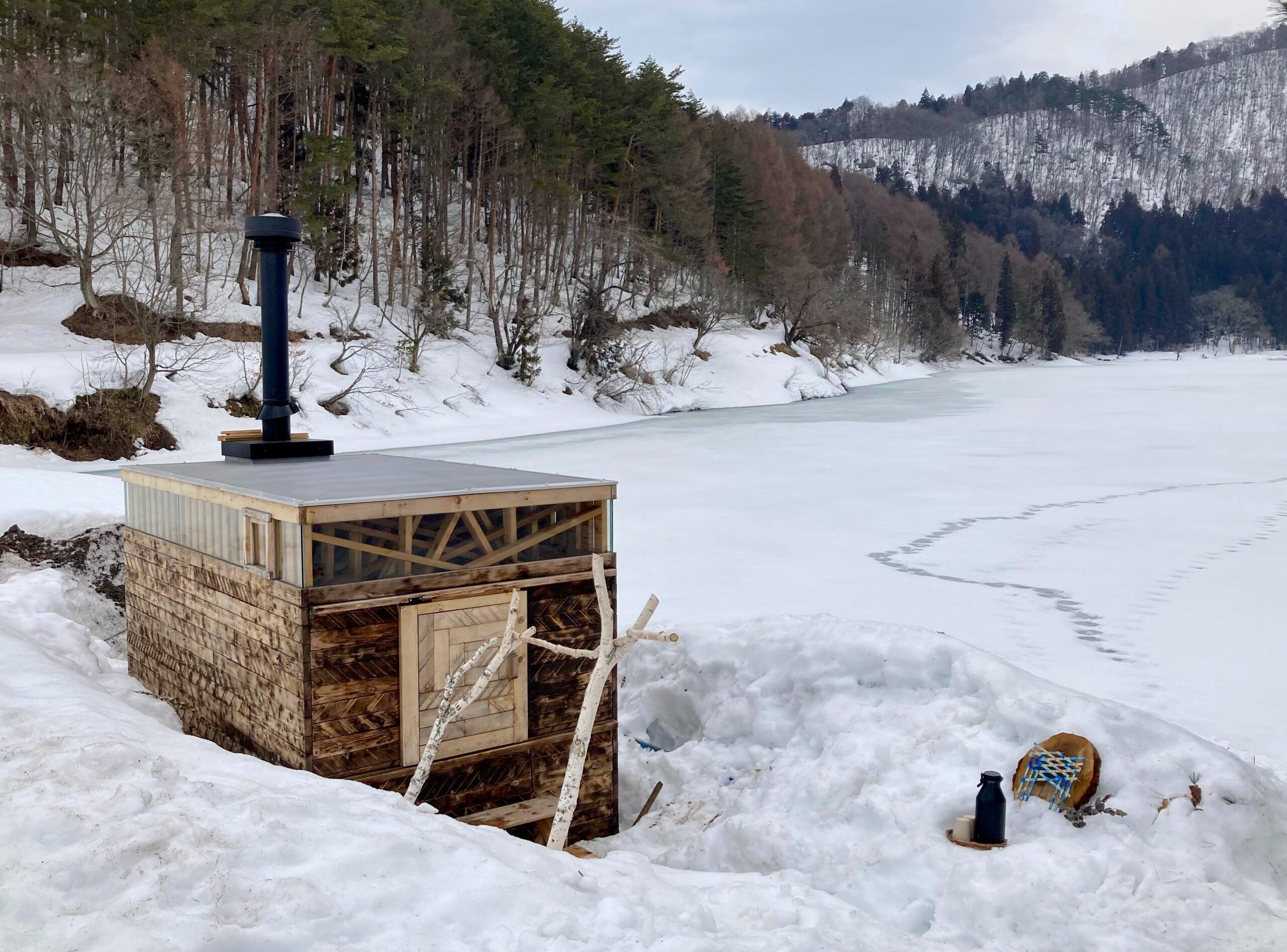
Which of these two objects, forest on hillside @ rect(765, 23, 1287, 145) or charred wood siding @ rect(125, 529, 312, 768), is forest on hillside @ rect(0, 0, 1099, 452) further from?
forest on hillside @ rect(765, 23, 1287, 145)

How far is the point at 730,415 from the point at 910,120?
161 meters

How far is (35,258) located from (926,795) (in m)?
26.0

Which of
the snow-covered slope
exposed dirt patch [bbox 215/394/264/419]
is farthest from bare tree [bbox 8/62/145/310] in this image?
the snow-covered slope

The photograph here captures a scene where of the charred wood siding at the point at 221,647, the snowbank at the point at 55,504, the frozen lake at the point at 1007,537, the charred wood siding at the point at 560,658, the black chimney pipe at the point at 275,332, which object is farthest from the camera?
the snowbank at the point at 55,504

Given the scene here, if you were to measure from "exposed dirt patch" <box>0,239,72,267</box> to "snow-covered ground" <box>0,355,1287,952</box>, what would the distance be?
17.0 meters

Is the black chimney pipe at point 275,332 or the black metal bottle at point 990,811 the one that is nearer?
the black metal bottle at point 990,811

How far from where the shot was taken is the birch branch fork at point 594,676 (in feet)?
12.3

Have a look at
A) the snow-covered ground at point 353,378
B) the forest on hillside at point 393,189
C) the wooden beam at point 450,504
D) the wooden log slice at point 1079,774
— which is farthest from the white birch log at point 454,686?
the forest on hillside at point 393,189

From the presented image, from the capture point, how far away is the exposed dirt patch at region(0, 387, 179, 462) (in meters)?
16.4

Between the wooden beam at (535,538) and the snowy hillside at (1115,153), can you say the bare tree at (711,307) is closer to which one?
the wooden beam at (535,538)

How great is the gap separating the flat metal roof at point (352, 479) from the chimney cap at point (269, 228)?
6.37 feet

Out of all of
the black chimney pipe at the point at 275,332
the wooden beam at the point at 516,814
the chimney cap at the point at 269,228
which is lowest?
the wooden beam at the point at 516,814

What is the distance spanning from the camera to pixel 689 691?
689 cm

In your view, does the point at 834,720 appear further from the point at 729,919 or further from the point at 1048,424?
the point at 1048,424
